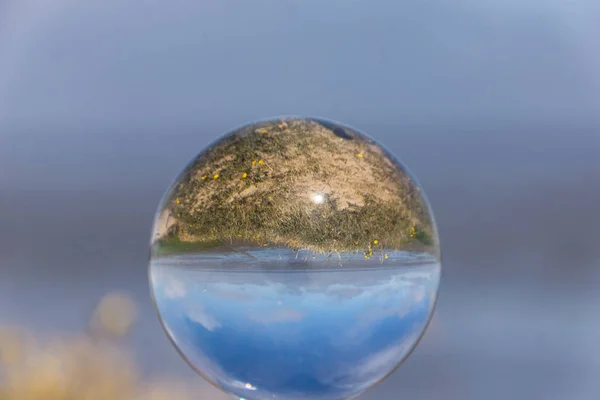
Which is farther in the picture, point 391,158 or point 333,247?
point 391,158

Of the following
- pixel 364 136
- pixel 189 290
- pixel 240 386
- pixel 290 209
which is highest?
pixel 364 136

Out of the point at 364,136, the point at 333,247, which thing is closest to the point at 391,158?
the point at 364,136

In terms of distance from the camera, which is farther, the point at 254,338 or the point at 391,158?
the point at 391,158

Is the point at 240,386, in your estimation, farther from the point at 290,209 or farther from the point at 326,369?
the point at 290,209

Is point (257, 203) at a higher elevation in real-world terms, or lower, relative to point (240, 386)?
higher

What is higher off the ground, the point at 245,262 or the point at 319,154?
the point at 319,154

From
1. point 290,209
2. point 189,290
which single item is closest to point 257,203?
point 290,209

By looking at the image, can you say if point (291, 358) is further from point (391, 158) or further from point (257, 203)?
point (391, 158)
